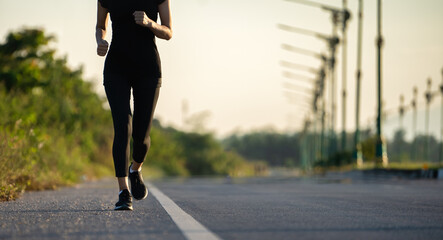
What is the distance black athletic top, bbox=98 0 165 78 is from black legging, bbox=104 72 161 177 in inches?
3.5

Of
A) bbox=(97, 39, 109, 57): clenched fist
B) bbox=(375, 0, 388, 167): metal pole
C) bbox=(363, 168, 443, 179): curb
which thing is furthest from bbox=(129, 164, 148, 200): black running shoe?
bbox=(375, 0, 388, 167): metal pole

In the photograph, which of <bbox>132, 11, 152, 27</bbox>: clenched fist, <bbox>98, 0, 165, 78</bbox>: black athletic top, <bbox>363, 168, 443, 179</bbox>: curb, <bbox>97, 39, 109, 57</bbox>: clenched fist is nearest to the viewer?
<bbox>132, 11, 152, 27</bbox>: clenched fist

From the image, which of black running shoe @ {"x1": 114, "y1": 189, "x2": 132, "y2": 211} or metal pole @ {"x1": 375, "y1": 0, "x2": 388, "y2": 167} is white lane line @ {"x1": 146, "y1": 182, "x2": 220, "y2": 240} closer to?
black running shoe @ {"x1": 114, "y1": 189, "x2": 132, "y2": 211}

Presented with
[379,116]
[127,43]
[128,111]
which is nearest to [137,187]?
[128,111]

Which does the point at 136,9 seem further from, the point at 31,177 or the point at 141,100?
the point at 31,177

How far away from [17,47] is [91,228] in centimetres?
3058

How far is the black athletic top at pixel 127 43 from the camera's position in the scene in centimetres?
748

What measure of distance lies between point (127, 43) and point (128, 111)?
660mm

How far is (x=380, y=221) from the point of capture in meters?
6.48

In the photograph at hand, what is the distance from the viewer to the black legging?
24.2 feet

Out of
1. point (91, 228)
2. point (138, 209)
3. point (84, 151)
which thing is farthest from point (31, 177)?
point (84, 151)

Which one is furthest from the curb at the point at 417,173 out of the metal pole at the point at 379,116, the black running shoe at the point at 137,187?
the black running shoe at the point at 137,187

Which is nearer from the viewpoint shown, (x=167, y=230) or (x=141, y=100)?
(x=167, y=230)

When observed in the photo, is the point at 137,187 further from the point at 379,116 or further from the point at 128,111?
the point at 379,116
